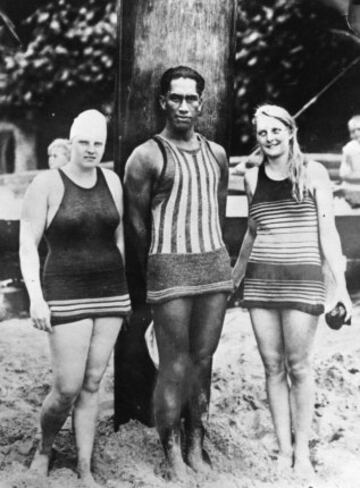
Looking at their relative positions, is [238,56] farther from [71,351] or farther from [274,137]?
[71,351]

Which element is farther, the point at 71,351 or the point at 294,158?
the point at 294,158

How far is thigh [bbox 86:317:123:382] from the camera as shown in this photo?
341 centimetres

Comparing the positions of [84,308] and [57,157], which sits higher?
[57,157]

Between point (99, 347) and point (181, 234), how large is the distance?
698 millimetres

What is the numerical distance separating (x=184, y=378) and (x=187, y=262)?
1.99 feet

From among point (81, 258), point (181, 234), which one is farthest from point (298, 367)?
point (81, 258)

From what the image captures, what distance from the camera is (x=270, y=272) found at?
3697 mm

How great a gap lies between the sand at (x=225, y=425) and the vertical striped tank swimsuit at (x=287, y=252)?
0.25 meters

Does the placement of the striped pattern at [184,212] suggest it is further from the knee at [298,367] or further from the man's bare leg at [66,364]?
the knee at [298,367]

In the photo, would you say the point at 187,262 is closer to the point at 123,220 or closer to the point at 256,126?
the point at 123,220

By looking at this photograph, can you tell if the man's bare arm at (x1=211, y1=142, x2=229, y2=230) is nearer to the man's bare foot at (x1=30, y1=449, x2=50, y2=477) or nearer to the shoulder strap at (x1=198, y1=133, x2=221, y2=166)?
the shoulder strap at (x1=198, y1=133, x2=221, y2=166)

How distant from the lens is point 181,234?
3.53 meters

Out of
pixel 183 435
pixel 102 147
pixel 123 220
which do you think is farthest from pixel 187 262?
pixel 183 435

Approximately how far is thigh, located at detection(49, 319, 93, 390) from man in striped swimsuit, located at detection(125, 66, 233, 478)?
0.41 m
